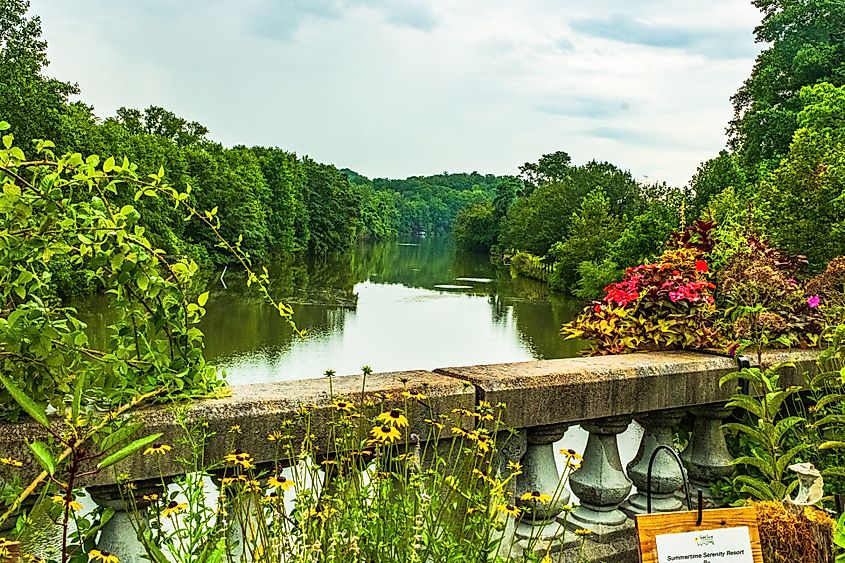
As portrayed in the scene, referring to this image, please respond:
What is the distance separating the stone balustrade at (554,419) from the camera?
2074 mm

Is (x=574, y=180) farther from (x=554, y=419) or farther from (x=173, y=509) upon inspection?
(x=173, y=509)

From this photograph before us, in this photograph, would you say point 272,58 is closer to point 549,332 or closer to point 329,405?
point 549,332

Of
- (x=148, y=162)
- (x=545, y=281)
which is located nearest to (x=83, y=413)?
(x=148, y=162)

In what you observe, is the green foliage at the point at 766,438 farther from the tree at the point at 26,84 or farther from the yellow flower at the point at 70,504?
the tree at the point at 26,84

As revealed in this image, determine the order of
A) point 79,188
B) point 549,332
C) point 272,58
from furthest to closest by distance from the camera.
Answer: point 272,58 < point 549,332 < point 79,188

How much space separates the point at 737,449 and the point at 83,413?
249cm

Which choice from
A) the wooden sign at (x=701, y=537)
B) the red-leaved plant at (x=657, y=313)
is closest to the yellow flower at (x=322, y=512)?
the wooden sign at (x=701, y=537)

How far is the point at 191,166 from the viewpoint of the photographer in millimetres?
48562

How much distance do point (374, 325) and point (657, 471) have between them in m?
24.8

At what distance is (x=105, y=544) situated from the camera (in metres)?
2.08

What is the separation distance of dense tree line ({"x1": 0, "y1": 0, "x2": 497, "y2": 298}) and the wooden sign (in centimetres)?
143

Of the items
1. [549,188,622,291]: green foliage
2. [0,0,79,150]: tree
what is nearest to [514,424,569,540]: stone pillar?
[0,0,79,150]: tree

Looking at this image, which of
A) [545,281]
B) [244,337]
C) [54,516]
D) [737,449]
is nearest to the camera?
[54,516]

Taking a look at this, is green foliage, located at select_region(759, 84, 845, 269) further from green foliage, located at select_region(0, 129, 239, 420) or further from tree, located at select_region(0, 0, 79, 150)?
tree, located at select_region(0, 0, 79, 150)
